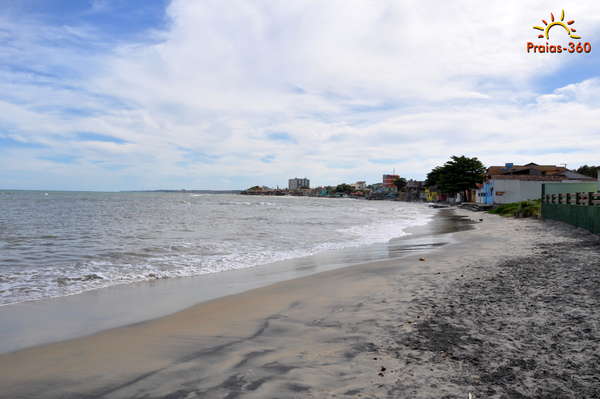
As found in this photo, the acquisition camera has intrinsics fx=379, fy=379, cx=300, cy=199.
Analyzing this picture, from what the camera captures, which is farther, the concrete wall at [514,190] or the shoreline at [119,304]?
the concrete wall at [514,190]

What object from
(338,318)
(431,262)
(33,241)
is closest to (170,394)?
(338,318)

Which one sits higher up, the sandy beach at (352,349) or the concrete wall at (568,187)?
the concrete wall at (568,187)

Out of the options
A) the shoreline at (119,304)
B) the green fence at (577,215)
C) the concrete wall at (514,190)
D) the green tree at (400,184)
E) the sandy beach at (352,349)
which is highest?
the green tree at (400,184)

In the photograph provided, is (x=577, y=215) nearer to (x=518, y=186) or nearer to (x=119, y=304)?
(x=119, y=304)

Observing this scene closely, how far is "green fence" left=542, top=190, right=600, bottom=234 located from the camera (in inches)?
639

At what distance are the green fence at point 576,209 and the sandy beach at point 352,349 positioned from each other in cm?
1131

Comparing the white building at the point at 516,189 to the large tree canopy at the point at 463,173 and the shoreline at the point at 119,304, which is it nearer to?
the large tree canopy at the point at 463,173

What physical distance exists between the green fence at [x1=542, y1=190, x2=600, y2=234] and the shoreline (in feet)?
39.5

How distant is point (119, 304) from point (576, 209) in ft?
70.5

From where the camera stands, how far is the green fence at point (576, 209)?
53.2 ft

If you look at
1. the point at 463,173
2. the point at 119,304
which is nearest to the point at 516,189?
the point at 463,173

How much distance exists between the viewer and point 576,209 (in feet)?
63.7

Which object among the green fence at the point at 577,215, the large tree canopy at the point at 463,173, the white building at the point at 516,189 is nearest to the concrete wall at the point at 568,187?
the green fence at the point at 577,215

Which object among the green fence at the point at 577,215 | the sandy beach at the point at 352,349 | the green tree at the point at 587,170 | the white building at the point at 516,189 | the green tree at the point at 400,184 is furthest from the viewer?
the green tree at the point at 400,184
